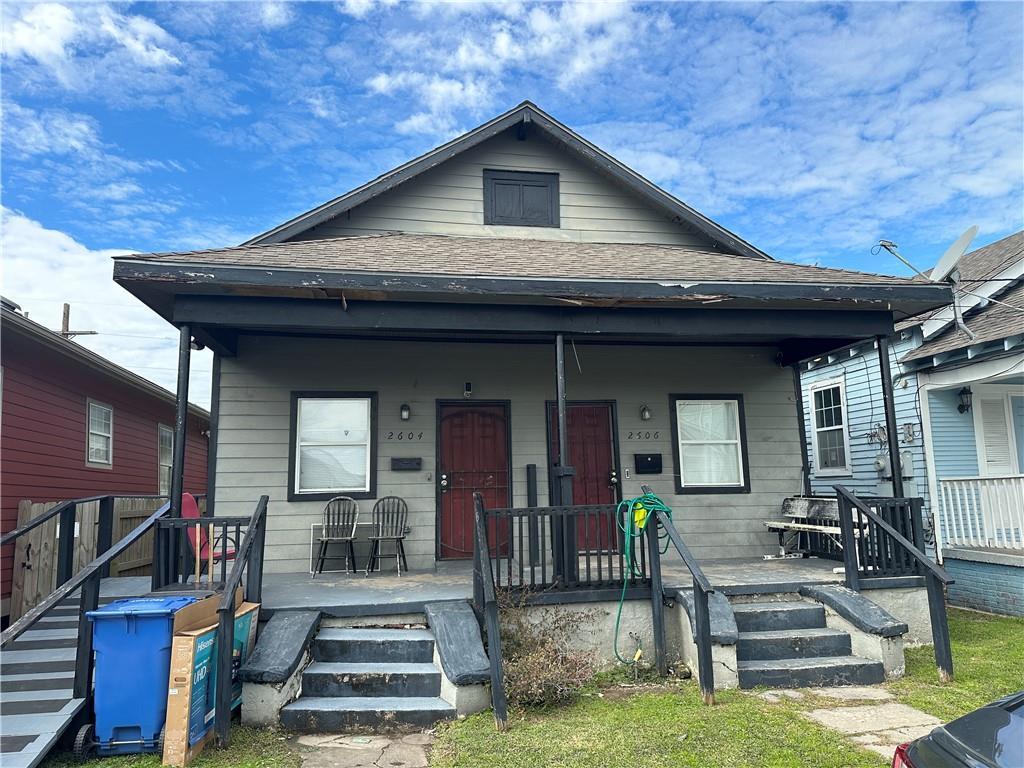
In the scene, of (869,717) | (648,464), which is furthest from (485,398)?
(869,717)

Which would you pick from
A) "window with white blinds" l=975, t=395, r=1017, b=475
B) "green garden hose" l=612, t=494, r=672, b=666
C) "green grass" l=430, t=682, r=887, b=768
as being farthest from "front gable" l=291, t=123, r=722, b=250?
"green grass" l=430, t=682, r=887, b=768

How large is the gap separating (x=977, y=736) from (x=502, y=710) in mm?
2770

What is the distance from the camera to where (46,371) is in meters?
8.68

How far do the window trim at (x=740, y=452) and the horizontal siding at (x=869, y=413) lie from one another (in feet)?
8.89

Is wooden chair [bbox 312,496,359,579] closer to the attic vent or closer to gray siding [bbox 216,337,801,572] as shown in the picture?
gray siding [bbox 216,337,801,572]

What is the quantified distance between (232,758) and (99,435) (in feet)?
28.1

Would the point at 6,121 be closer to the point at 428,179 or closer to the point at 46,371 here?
the point at 46,371

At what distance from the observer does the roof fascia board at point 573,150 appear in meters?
7.94

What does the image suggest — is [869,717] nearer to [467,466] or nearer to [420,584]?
[420,584]

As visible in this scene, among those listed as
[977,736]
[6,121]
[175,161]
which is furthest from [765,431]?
[175,161]

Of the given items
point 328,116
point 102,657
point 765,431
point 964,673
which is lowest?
point 964,673

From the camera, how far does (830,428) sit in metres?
11.2

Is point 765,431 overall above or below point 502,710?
above

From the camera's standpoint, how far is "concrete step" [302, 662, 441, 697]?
4.46 meters
